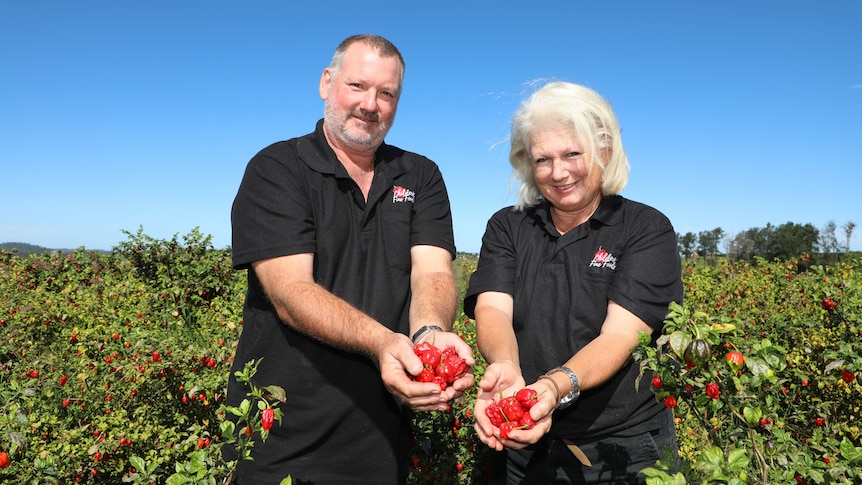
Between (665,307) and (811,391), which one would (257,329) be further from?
(811,391)

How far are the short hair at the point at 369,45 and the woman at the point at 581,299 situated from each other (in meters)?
0.61

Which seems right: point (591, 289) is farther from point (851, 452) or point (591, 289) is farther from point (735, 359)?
point (851, 452)

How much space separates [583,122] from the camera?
2342 mm

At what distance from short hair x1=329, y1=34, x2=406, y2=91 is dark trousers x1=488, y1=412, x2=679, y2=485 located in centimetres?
167

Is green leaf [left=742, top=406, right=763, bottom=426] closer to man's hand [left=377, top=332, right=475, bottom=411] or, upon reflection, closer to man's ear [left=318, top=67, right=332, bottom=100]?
man's hand [left=377, top=332, right=475, bottom=411]

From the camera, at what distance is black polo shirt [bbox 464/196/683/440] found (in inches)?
90.7

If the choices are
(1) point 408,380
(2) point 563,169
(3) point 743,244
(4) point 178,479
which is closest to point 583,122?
(2) point 563,169

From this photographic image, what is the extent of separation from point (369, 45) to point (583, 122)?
959 millimetres

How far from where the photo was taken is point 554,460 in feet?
7.81

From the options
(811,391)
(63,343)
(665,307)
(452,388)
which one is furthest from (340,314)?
(63,343)

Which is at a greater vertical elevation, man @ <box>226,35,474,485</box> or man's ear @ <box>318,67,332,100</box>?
man's ear @ <box>318,67,332,100</box>

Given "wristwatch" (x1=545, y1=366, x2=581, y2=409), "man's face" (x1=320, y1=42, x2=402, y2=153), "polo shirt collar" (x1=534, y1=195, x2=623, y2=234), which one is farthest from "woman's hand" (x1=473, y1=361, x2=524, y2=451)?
"man's face" (x1=320, y1=42, x2=402, y2=153)

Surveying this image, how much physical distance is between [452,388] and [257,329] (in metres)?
0.89

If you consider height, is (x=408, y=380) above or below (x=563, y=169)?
below
